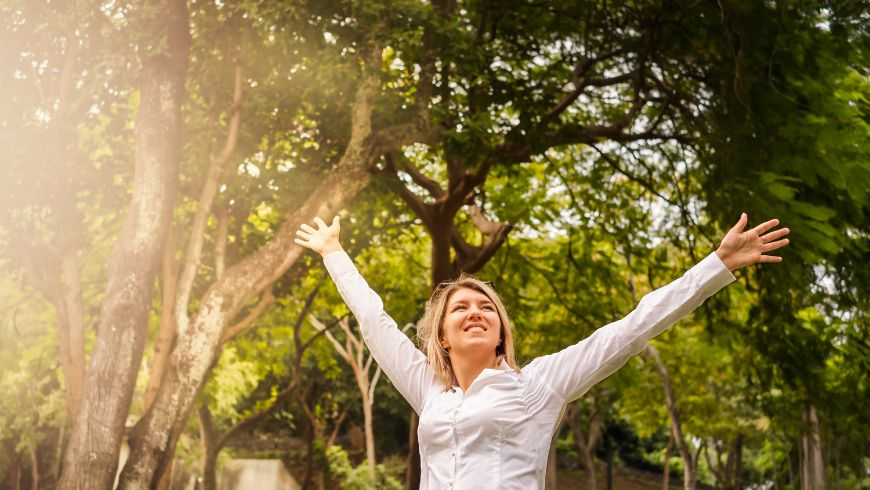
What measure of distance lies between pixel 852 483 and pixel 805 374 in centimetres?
1081

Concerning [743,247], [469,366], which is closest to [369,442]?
[469,366]

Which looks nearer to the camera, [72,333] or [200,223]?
[200,223]

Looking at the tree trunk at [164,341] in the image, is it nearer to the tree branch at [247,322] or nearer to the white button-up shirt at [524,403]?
the tree branch at [247,322]

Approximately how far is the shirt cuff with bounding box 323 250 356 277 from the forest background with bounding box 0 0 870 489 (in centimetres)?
467

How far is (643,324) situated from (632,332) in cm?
4

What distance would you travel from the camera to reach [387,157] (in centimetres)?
1140

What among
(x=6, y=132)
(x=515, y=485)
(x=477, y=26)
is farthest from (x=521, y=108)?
(x=515, y=485)

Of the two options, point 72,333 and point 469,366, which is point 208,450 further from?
point 469,366

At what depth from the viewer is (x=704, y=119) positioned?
34.5 feet

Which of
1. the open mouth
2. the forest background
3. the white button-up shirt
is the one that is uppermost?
the forest background

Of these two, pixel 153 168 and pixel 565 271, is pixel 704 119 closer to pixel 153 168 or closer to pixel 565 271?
pixel 565 271

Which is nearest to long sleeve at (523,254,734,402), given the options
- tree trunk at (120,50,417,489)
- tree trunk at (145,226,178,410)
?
tree trunk at (120,50,417,489)

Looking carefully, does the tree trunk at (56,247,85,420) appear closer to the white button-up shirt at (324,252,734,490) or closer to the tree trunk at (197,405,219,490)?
the white button-up shirt at (324,252,734,490)

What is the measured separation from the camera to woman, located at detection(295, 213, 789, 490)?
2596mm
